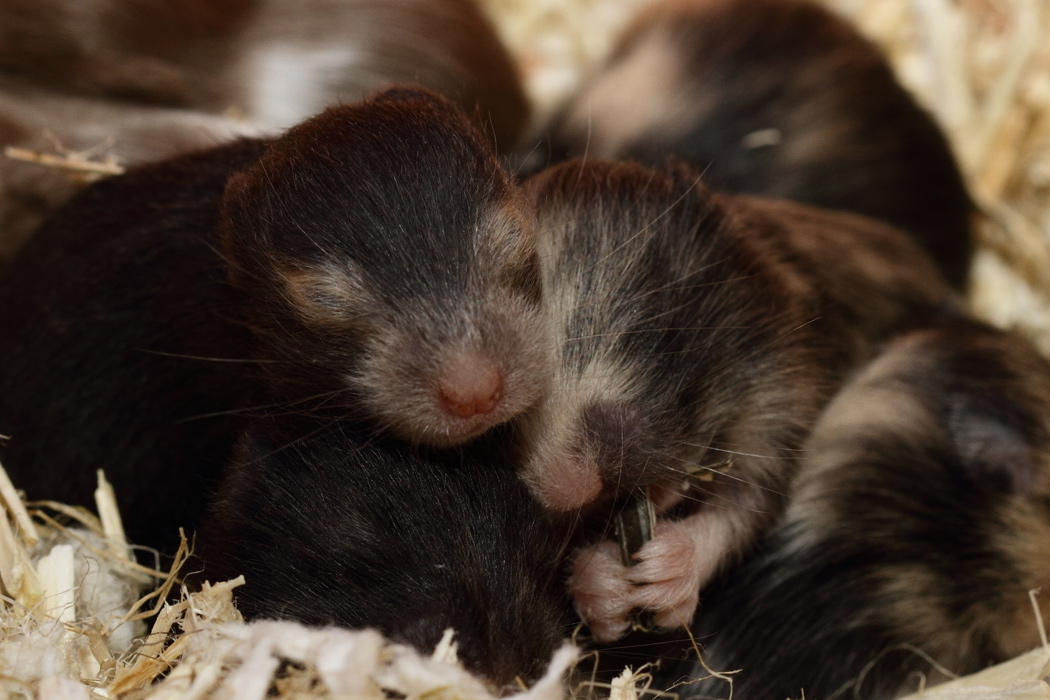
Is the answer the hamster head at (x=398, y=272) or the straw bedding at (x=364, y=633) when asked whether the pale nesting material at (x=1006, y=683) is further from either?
the hamster head at (x=398, y=272)

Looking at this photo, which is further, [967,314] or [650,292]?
[967,314]

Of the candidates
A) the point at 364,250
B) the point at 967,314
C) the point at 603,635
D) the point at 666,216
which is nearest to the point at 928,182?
the point at 967,314

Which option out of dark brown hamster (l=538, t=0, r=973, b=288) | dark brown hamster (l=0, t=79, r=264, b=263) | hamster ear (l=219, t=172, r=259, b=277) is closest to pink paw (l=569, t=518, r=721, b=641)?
hamster ear (l=219, t=172, r=259, b=277)

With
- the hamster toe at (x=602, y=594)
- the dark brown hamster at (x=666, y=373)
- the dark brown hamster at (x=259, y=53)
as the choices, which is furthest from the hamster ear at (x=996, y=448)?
the dark brown hamster at (x=259, y=53)

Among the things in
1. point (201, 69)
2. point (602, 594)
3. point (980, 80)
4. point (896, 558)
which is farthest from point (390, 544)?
point (980, 80)

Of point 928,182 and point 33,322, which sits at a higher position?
point 33,322

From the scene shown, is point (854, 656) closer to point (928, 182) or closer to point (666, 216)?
point (666, 216)

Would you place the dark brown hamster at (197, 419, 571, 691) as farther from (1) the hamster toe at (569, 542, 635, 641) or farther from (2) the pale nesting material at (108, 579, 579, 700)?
(1) the hamster toe at (569, 542, 635, 641)
